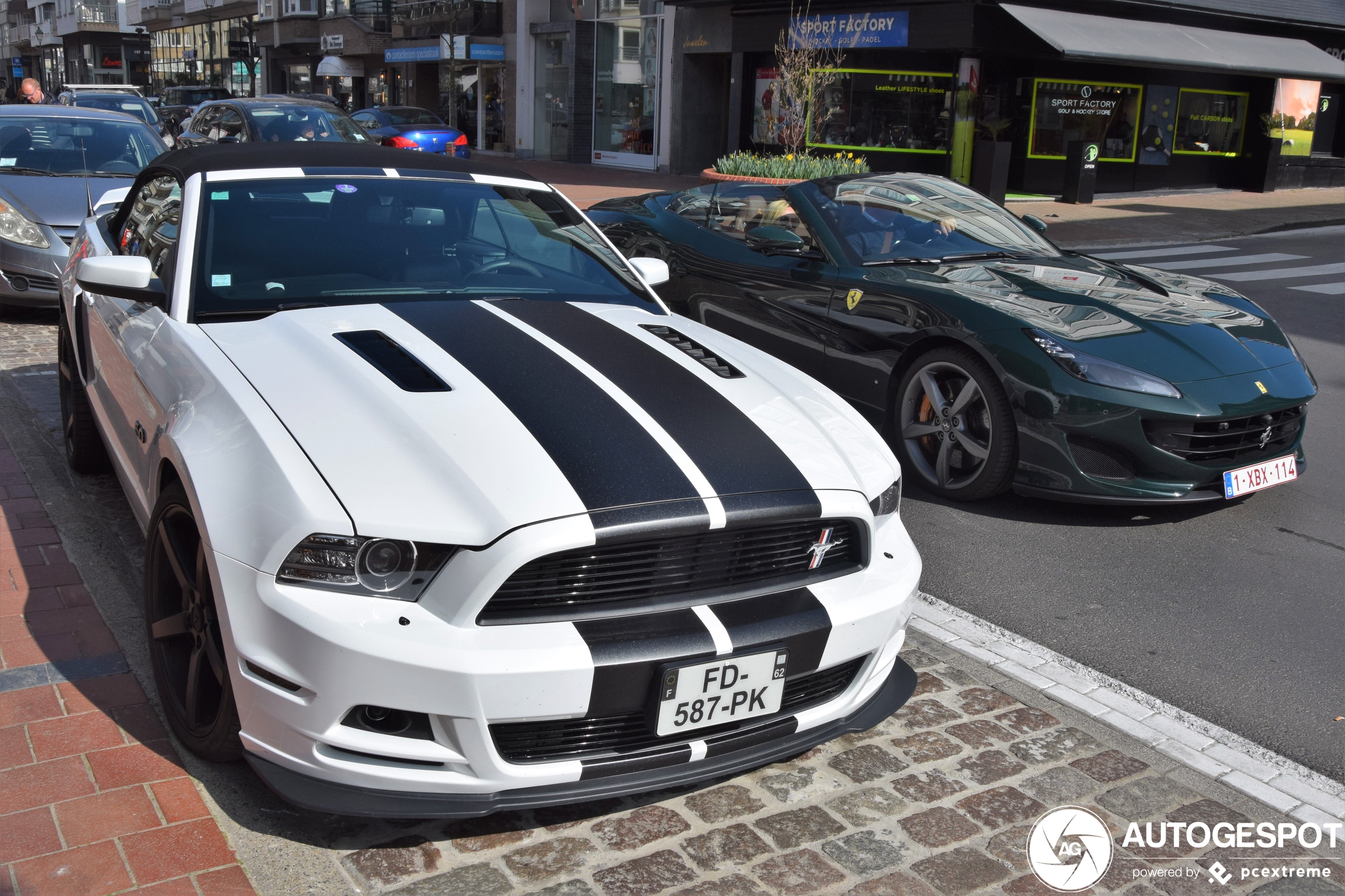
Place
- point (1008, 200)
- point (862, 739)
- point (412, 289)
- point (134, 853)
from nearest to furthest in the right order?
point (134, 853), point (862, 739), point (412, 289), point (1008, 200)

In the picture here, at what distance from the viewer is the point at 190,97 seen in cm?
3638

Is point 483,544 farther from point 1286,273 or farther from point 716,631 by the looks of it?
point 1286,273

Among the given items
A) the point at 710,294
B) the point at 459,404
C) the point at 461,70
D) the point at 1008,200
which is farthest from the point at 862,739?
the point at 461,70

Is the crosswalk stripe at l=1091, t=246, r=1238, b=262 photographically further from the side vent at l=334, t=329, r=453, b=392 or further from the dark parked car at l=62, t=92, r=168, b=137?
the dark parked car at l=62, t=92, r=168, b=137

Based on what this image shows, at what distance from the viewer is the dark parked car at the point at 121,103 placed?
17438 mm

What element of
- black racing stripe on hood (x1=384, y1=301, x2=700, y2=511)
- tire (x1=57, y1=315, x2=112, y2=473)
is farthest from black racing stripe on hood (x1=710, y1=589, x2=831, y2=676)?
tire (x1=57, y1=315, x2=112, y2=473)

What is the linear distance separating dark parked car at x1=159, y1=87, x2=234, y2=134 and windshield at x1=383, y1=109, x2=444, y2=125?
9.38 metres

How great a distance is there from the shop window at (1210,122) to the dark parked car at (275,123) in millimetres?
17401

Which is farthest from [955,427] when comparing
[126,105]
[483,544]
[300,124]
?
[126,105]

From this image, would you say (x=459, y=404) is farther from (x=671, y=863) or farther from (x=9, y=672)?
(x=9, y=672)

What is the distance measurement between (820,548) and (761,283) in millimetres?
3781

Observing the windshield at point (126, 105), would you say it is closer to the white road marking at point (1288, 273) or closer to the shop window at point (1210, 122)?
the white road marking at point (1288, 273)

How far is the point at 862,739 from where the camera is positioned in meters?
3.36

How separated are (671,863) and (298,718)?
920mm
